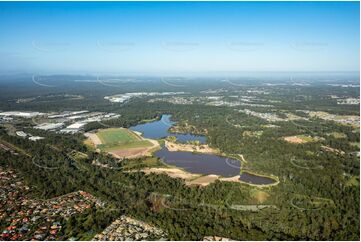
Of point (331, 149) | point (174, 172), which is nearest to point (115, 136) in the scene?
point (174, 172)

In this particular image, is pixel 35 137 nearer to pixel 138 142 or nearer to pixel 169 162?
pixel 138 142

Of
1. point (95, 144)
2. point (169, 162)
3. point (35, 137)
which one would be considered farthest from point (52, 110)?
point (169, 162)

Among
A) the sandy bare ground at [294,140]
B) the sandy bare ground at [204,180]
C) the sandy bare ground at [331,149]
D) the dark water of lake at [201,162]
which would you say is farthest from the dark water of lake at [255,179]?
the sandy bare ground at [294,140]

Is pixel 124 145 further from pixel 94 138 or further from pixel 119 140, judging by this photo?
pixel 94 138

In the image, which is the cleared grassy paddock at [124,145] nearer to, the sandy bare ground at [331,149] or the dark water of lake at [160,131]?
the dark water of lake at [160,131]

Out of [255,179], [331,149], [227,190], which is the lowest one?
[255,179]

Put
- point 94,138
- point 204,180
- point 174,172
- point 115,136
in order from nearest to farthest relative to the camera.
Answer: point 204,180, point 174,172, point 94,138, point 115,136
